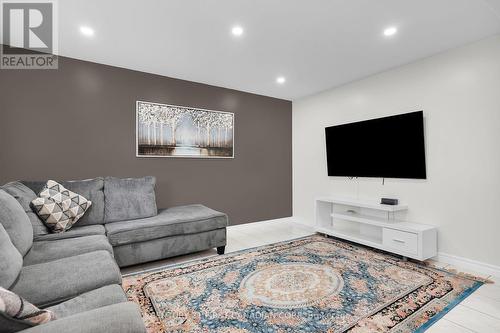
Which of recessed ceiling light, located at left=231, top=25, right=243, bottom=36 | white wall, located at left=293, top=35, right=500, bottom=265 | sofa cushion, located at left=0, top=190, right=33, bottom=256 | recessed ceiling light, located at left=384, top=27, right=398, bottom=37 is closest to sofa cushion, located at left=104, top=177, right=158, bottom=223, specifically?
sofa cushion, located at left=0, top=190, right=33, bottom=256

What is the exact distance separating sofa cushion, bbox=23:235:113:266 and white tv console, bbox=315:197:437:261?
3.15 metres

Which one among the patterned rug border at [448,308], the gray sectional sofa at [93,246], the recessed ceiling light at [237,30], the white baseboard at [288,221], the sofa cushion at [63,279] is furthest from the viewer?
the white baseboard at [288,221]

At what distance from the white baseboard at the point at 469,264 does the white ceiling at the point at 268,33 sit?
8.16 feet

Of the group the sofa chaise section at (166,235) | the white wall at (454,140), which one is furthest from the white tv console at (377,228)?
the sofa chaise section at (166,235)

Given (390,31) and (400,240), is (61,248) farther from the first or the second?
(390,31)

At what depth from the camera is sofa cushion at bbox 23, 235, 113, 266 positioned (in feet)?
6.02

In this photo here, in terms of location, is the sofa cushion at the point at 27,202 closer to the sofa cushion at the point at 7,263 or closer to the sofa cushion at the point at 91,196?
the sofa cushion at the point at 91,196

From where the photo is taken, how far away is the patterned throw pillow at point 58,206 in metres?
2.44

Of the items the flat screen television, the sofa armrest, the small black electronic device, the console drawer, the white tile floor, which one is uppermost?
the flat screen television

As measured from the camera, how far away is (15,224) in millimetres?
1717

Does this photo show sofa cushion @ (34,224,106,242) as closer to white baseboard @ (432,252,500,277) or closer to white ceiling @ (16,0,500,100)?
white ceiling @ (16,0,500,100)

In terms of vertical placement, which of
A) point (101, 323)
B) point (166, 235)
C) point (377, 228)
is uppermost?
point (101, 323)

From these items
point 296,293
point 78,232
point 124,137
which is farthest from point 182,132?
point 296,293

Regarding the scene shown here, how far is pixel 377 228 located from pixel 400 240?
25.5 inches
